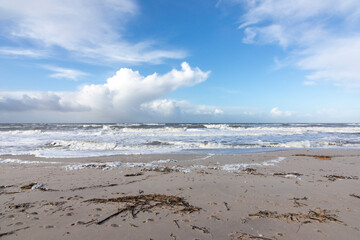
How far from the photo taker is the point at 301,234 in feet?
9.85

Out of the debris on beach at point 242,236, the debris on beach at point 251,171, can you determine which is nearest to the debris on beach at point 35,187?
the debris on beach at point 242,236

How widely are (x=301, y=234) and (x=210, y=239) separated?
4.36 feet

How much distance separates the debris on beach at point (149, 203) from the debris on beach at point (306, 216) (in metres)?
1.16

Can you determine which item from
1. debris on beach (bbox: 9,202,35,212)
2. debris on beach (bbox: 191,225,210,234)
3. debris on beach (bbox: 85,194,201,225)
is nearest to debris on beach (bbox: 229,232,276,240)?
debris on beach (bbox: 191,225,210,234)

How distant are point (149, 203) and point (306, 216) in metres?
2.75

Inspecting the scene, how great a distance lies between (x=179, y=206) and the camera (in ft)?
12.8

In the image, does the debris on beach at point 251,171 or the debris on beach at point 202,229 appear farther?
the debris on beach at point 251,171

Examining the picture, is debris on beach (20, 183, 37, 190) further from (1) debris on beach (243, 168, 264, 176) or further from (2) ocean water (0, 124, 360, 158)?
(1) debris on beach (243, 168, 264, 176)

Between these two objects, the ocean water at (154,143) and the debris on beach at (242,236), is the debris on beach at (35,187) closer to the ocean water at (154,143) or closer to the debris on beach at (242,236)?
the debris on beach at (242,236)

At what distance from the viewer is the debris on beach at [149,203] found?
3.73 meters

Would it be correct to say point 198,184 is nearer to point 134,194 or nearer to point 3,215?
point 134,194

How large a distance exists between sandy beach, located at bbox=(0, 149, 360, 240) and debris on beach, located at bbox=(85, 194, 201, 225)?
18 millimetres

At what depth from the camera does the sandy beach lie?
10.0 feet

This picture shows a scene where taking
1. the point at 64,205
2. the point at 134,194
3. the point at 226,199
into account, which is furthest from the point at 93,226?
the point at 226,199
